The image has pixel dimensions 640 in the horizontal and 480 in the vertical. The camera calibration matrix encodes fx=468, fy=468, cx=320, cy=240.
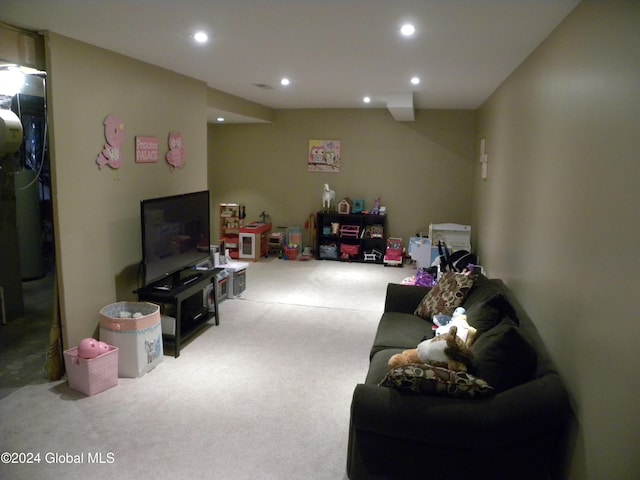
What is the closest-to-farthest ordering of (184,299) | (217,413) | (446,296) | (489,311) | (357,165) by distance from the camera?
(489,311) → (217,413) → (446,296) → (184,299) → (357,165)

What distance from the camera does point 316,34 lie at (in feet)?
9.86

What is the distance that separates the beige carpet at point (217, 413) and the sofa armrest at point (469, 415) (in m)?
0.58

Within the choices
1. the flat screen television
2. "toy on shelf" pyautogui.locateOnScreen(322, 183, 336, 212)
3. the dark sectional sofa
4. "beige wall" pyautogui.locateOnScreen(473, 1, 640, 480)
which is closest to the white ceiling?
"beige wall" pyautogui.locateOnScreen(473, 1, 640, 480)

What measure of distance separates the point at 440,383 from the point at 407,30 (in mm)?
2073

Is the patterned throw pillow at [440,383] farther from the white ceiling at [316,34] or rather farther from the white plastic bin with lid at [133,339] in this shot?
the white plastic bin with lid at [133,339]

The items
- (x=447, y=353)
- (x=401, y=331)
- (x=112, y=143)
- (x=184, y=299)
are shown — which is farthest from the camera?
(x=184, y=299)

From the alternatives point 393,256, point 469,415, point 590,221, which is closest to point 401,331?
point 469,415

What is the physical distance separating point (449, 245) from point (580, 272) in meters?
4.17

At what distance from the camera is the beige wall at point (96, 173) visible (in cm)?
323

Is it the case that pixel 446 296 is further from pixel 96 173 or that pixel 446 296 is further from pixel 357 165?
pixel 357 165

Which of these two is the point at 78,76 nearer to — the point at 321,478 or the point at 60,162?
the point at 60,162

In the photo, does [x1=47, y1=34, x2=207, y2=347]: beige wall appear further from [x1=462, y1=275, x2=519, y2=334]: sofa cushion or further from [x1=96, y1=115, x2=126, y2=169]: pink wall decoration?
[x1=462, y1=275, x2=519, y2=334]: sofa cushion

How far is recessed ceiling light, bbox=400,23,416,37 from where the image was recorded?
2789mm

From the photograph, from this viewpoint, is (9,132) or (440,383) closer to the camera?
(440,383)
